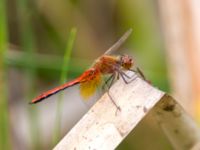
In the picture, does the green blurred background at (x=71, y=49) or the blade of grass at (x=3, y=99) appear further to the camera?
the green blurred background at (x=71, y=49)

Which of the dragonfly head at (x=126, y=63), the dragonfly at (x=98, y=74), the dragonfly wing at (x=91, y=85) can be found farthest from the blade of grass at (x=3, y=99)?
the dragonfly head at (x=126, y=63)

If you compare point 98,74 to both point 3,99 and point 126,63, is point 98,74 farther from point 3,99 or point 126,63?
point 3,99

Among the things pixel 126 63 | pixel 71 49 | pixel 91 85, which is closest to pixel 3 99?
pixel 91 85

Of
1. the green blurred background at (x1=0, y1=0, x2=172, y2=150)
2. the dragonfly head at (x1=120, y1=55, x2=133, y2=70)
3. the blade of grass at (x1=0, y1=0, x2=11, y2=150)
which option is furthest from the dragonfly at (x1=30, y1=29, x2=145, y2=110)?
the green blurred background at (x1=0, y1=0, x2=172, y2=150)

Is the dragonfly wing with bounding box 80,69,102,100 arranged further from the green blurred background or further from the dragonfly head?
the green blurred background

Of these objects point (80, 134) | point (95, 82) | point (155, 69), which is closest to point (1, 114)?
point (95, 82)

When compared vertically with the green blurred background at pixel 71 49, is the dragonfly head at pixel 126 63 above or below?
below

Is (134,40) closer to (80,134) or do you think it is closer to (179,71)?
(179,71)

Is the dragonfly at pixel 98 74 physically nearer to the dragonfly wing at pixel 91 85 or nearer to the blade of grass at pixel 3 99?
the dragonfly wing at pixel 91 85
